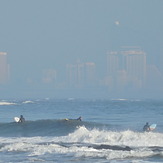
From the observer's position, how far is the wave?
37094mm

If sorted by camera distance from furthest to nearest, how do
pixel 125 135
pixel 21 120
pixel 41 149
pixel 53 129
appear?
1. pixel 21 120
2. pixel 53 129
3. pixel 125 135
4. pixel 41 149

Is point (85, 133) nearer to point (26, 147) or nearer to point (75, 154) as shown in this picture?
point (26, 147)

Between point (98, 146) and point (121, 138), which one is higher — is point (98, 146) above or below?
below

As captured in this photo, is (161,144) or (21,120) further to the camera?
(21,120)

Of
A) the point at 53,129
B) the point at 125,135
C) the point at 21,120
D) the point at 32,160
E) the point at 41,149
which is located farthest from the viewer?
the point at 21,120

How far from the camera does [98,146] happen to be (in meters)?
40.5

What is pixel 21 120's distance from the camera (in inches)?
2515

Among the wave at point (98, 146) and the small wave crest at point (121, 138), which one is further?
the small wave crest at point (121, 138)

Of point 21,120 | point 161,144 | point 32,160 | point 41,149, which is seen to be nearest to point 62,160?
point 32,160

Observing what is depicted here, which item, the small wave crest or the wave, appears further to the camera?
the small wave crest

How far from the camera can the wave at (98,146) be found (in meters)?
37.1

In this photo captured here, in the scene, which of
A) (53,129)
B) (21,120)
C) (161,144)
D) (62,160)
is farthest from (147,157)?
(21,120)

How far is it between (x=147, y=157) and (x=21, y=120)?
28773 mm

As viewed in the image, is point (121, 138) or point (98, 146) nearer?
point (98, 146)
